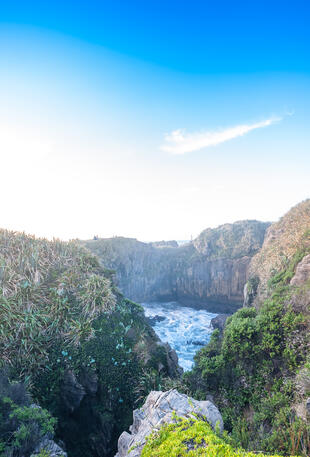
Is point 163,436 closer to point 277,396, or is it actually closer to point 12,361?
point 277,396

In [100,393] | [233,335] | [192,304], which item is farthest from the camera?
[192,304]

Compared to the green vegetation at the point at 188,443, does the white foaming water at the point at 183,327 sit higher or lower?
lower

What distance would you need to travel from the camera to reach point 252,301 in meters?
12.4

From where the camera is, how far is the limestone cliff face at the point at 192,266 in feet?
89.5

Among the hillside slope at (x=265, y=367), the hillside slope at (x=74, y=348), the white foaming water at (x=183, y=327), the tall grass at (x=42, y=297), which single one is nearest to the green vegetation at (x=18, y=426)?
the hillside slope at (x=74, y=348)

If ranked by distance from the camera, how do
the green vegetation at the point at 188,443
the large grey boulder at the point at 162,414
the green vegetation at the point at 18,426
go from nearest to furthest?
1. the green vegetation at the point at 188,443
2. the large grey boulder at the point at 162,414
3. the green vegetation at the point at 18,426

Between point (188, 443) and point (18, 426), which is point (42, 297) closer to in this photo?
point (18, 426)

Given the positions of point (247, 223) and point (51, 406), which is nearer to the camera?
point (51, 406)

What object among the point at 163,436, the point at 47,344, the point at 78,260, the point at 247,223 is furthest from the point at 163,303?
the point at 163,436

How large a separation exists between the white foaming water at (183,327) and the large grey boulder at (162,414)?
9074 mm

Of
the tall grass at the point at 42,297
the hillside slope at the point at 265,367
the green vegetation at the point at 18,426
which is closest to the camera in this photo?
the green vegetation at the point at 18,426

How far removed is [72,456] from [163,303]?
24853 mm

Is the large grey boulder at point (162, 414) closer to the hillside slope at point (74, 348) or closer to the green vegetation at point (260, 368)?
the green vegetation at point (260, 368)

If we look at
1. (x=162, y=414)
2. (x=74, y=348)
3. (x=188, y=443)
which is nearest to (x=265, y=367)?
(x=162, y=414)
